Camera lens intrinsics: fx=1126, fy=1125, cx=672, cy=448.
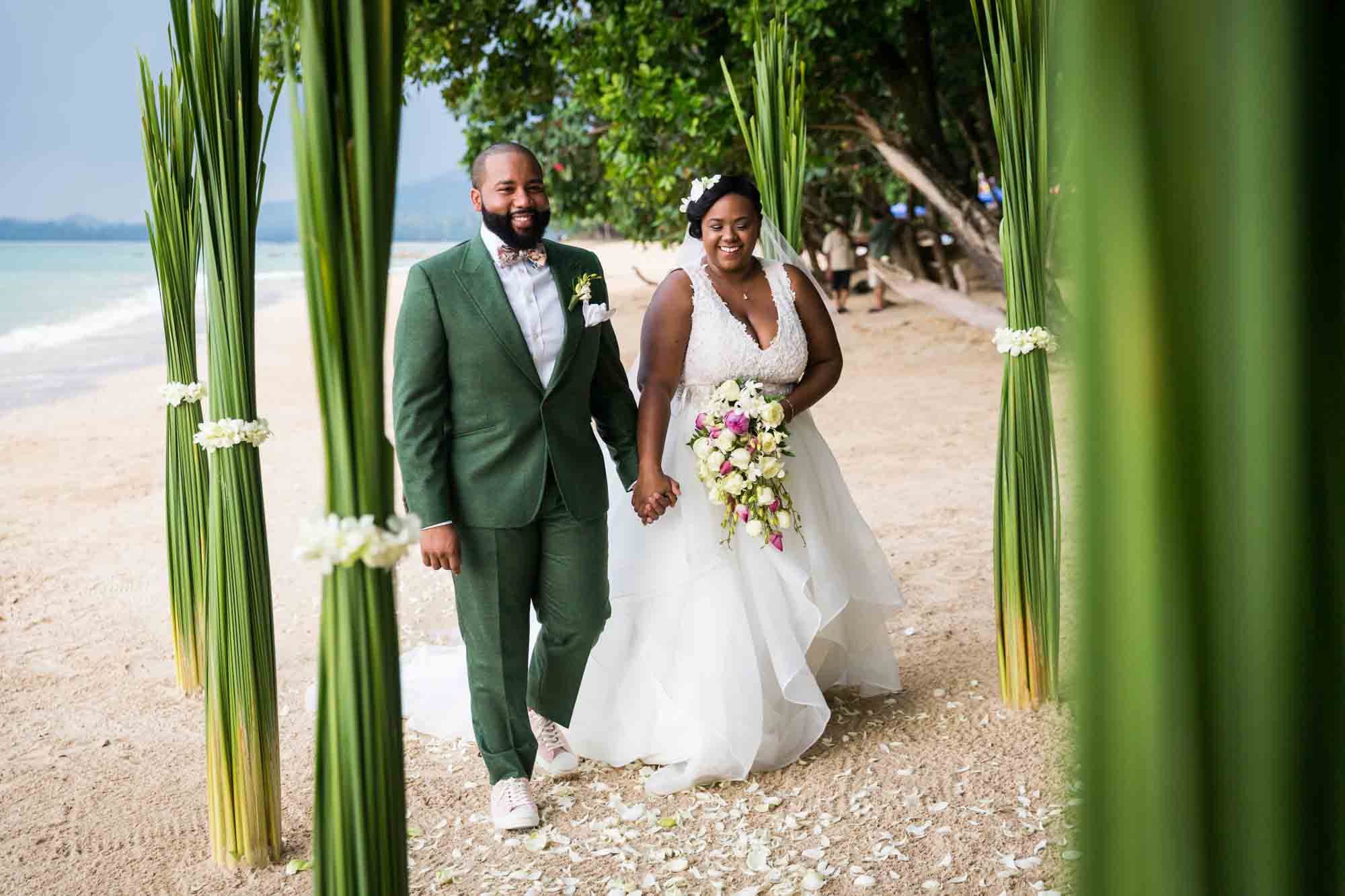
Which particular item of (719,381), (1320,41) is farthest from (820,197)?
(1320,41)

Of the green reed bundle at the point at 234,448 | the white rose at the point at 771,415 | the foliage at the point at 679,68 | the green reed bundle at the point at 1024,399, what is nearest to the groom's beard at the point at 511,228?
the green reed bundle at the point at 234,448

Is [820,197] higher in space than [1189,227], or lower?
higher

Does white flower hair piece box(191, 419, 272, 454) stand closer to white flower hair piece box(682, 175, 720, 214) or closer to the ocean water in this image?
the ocean water

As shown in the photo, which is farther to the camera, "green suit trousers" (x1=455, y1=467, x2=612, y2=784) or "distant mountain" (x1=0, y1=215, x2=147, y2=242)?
"distant mountain" (x1=0, y1=215, x2=147, y2=242)

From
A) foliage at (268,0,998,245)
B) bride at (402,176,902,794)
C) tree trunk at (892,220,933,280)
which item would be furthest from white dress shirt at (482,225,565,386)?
tree trunk at (892,220,933,280)

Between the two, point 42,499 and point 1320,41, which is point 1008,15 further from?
point 42,499

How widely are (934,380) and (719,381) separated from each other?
8061mm

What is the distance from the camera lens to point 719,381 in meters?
3.57

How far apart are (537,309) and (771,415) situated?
2.58ft

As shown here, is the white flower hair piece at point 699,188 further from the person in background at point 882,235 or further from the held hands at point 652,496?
the person in background at point 882,235

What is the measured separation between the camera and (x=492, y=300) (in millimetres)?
2967

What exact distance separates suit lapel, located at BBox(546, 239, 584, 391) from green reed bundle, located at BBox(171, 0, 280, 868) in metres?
0.77

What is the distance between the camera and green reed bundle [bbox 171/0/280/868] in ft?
8.18

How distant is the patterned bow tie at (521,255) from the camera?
304 cm
